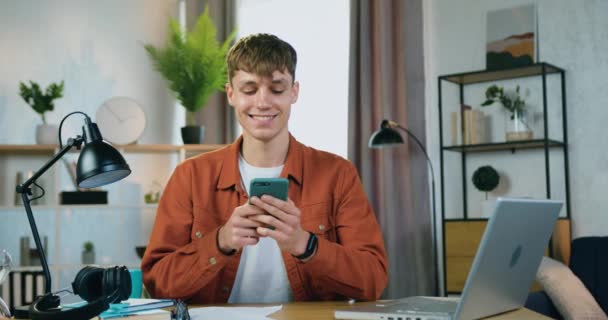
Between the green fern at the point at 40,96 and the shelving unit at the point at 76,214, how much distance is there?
0.26m

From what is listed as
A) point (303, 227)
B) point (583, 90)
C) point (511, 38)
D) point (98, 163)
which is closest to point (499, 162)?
point (583, 90)

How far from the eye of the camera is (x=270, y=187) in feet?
5.56

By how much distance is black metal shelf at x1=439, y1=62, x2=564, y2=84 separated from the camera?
3977 mm

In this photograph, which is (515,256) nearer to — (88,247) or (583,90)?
(583,90)

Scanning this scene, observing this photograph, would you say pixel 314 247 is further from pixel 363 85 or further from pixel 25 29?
pixel 25 29

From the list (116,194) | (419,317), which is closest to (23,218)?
(116,194)

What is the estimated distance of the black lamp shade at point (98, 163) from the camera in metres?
1.64

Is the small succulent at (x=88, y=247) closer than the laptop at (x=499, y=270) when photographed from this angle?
No

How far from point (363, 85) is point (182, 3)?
1.72m

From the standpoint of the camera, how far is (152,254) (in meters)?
2.07

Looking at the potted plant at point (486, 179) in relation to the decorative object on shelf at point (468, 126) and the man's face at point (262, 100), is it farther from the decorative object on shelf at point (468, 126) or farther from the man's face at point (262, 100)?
the man's face at point (262, 100)

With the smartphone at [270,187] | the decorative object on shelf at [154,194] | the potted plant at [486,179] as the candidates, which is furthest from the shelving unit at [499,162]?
the smartphone at [270,187]

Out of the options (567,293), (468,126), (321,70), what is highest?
(321,70)

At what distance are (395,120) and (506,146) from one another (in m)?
0.71
